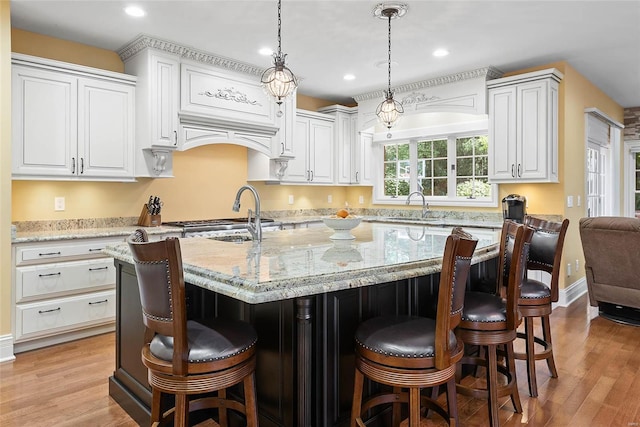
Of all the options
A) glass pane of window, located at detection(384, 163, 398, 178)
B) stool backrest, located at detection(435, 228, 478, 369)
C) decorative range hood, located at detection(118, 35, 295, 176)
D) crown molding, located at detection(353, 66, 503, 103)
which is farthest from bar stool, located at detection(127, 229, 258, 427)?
glass pane of window, located at detection(384, 163, 398, 178)

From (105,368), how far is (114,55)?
10.1ft

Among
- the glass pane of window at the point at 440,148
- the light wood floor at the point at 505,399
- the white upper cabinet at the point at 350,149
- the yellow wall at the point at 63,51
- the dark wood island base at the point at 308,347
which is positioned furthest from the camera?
the white upper cabinet at the point at 350,149

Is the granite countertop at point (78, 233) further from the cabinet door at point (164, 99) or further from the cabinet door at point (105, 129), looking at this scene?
the cabinet door at point (164, 99)

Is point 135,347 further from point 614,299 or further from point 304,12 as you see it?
point 614,299

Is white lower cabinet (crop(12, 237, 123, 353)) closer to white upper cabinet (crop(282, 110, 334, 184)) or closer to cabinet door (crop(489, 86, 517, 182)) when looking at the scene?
white upper cabinet (crop(282, 110, 334, 184))

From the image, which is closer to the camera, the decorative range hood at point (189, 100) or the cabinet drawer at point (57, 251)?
the cabinet drawer at point (57, 251)

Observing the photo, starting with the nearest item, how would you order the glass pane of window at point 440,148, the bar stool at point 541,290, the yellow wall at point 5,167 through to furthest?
the bar stool at point 541,290 → the yellow wall at point 5,167 → the glass pane of window at point 440,148

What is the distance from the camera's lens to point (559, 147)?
4656 millimetres

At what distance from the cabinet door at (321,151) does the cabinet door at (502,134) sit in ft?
7.36

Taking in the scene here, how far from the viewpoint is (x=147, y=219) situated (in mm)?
4324

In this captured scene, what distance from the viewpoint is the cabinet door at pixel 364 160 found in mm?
6355

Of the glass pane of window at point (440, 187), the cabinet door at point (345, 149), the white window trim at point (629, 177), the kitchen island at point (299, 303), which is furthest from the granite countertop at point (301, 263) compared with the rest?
the white window trim at point (629, 177)

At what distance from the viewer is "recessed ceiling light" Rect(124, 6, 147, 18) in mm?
3363

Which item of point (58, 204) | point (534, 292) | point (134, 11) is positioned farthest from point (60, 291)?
point (534, 292)
